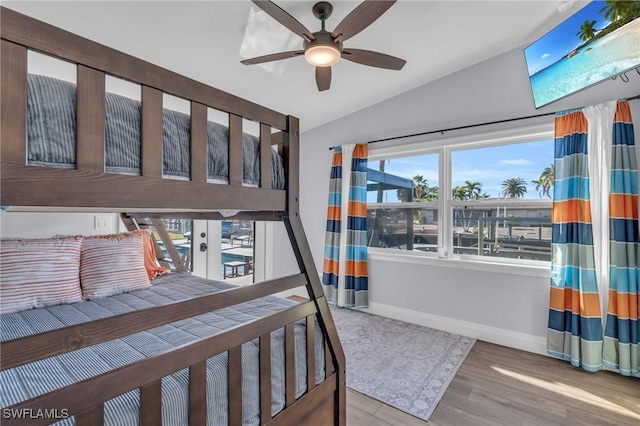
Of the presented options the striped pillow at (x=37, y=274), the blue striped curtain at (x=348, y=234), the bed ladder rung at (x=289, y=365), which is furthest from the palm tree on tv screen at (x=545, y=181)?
the striped pillow at (x=37, y=274)

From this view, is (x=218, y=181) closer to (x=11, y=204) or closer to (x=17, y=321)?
(x=11, y=204)

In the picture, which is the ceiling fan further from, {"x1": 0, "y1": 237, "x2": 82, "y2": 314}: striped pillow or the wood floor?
the wood floor

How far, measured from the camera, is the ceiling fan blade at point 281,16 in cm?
148

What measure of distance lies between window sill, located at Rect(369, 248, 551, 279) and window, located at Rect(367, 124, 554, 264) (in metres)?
0.06

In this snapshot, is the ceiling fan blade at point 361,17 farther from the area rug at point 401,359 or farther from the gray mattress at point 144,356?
the area rug at point 401,359

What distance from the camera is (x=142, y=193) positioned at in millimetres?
792

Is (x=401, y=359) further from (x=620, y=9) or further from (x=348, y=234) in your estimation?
(x=620, y=9)

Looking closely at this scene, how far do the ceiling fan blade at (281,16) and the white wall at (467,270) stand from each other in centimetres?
178

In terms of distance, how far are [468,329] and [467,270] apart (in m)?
0.55

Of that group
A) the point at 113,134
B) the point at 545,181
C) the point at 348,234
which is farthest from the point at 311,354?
the point at 545,181

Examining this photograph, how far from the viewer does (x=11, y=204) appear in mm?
600

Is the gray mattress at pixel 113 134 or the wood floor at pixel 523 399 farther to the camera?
the wood floor at pixel 523 399

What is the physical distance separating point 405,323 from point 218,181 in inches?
107

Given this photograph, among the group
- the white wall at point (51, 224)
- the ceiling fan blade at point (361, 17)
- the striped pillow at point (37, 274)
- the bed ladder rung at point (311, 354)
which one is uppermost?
the ceiling fan blade at point (361, 17)
